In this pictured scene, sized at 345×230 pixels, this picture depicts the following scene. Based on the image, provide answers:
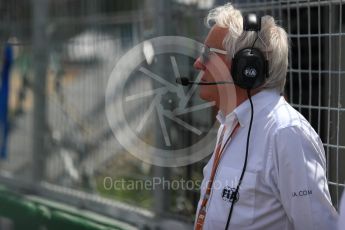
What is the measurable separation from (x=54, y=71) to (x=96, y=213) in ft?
5.17

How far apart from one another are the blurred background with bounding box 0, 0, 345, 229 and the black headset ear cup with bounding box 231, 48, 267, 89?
739mm

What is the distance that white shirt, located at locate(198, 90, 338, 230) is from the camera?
2.39 metres

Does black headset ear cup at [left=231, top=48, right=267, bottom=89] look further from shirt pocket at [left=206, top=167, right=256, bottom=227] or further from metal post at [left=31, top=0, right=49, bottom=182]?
metal post at [left=31, top=0, right=49, bottom=182]

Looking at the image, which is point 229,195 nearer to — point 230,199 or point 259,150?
point 230,199

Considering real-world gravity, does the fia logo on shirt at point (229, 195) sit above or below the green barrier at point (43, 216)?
above

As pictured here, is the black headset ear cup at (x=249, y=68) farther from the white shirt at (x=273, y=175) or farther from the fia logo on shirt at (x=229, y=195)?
the fia logo on shirt at (x=229, y=195)

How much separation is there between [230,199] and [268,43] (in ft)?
2.14

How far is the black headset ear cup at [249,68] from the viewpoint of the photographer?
99.1 inches

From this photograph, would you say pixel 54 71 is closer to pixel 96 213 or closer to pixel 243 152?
pixel 96 213

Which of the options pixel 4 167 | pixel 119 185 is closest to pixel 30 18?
pixel 4 167

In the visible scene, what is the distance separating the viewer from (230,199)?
2.54m

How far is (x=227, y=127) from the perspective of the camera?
2.71m
